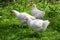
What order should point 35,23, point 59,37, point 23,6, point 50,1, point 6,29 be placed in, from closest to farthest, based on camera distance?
point 35,23 < point 59,37 < point 6,29 < point 23,6 < point 50,1

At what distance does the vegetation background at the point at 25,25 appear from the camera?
688cm

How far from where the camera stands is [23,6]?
9.92 m

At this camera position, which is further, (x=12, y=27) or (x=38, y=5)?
(x=38, y=5)

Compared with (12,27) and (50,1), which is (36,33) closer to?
(12,27)

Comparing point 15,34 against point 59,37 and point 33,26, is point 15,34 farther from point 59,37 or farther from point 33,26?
point 59,37

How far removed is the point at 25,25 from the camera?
7738 mm

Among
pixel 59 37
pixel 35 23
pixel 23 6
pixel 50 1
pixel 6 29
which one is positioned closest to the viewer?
pixel 35 23

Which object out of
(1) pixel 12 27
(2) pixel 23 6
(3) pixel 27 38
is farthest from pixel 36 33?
(2) pixel 23 6

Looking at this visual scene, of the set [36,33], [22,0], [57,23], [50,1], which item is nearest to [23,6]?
[22,0]

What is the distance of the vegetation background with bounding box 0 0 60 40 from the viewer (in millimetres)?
6879

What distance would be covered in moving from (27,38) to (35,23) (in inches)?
25.1

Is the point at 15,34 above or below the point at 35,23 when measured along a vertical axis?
below

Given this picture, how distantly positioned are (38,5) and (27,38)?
12.1 ft

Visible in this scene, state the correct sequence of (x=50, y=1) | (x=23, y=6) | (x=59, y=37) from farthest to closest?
1. (x=50, y=1)
2. (x=23, y=6)
3. (x=59, y=37)
